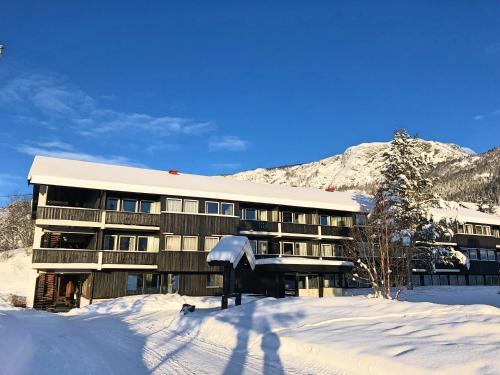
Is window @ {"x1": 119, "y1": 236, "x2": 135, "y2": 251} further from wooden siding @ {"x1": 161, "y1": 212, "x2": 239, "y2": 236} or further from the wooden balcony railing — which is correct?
the wooden balcony railing

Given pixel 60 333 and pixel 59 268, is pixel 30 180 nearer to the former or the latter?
pixel 59 268

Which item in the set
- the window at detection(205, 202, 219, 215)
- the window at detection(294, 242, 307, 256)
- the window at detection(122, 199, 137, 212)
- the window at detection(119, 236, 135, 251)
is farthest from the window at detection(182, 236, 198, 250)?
the window at detection(294, 242, 307, 256)

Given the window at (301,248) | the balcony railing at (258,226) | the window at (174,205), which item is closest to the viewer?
the window at (174,205)

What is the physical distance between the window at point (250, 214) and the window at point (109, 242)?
1122 cm

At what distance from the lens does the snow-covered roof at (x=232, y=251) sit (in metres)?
19.8

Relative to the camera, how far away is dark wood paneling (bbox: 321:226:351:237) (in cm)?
3928

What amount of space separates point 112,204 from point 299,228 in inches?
618

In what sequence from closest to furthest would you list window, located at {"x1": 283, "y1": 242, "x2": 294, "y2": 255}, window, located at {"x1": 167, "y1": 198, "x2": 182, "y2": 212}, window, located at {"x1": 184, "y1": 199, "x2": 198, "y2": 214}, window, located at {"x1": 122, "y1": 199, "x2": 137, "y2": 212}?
window, located at {"x1": 122, "y1": 199, "x2": 137, "y2": 212} < window, located at {"x1": 167, "y1": 198, "x2": 182, "y2": 212} < window, located at {"x1": 184, "y1": 199, "x2": 198, "y2": 214} < window, located at {"x1": 283, "y1": 242, "x2": 294, "y2": 255}

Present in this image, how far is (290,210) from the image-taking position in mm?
39562

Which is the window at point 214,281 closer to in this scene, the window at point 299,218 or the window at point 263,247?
the window at point 263,247

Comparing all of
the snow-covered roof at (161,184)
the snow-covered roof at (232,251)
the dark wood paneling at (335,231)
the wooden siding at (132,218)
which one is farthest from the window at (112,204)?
the dark wood paneling at (335,231)

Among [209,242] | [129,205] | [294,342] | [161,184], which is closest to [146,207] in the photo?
[129,205]

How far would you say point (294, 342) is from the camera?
411 inches

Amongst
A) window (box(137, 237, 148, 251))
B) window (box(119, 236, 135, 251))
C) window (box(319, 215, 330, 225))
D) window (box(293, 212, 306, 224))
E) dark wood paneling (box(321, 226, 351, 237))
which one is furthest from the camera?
window (box(319, 215, 330, 225))
